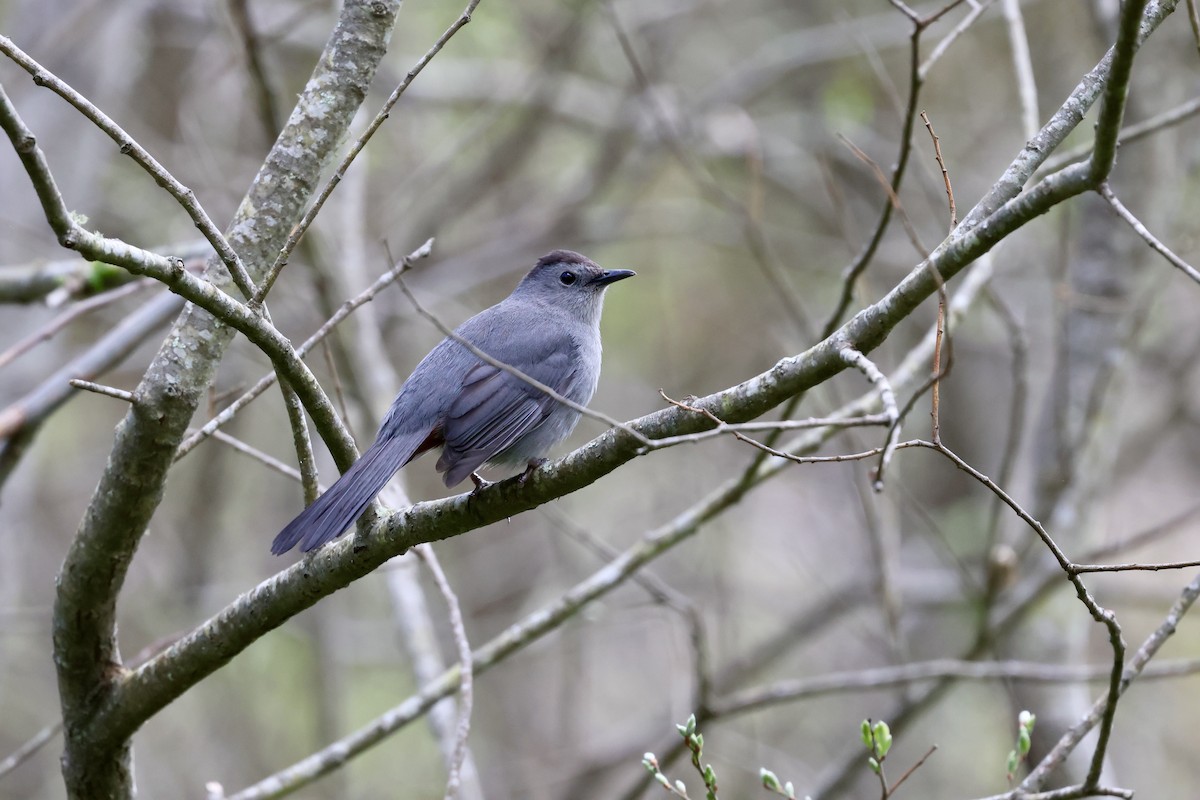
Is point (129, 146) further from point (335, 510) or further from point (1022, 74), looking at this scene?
point (1022, 74)

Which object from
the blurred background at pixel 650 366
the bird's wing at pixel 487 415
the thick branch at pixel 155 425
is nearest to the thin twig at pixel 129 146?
the thick branch at pixel 155 425

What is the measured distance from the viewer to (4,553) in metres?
8.07

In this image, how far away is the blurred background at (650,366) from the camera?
6598mm

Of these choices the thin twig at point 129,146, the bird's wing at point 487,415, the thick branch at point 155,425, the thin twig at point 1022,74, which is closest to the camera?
the thin twig at point 129,146

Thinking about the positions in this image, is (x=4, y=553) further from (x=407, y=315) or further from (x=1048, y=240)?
(x=1048, y=240)

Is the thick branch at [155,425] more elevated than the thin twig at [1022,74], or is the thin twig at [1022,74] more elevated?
the thin twig at [1022,74]

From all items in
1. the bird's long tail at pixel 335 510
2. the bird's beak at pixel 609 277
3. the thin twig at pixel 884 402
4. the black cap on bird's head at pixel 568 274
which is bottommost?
the thin twig at pixel 884 402

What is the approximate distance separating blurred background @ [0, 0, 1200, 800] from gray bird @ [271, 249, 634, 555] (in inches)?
53.1

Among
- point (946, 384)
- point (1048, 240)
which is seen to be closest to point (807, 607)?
point (946, 384)

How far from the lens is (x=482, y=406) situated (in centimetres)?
423

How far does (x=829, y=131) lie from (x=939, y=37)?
5.82 feet

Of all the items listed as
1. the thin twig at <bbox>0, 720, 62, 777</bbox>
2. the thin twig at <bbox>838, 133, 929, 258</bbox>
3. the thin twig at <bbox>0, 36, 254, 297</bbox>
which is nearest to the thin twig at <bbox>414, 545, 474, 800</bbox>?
the thin twig at <bbox>0, 720, 62, 777</bbox>

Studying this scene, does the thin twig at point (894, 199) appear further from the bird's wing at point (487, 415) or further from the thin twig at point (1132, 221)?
the bird's wing at point (487, 415)

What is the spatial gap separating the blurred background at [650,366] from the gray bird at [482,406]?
1349 mm
